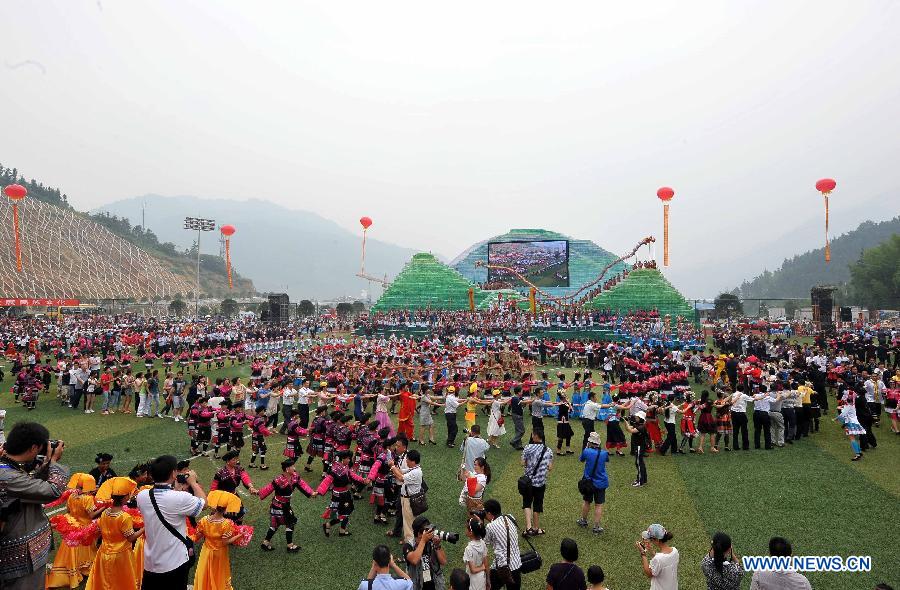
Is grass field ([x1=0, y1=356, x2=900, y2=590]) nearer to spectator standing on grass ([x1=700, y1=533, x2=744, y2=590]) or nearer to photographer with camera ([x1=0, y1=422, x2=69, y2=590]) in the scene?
spectator standing on grass ([x1=700, y1=533, x2=744, y2=590])

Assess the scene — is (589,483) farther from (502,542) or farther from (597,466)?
(502,542)

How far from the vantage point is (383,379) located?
1669 centimetres

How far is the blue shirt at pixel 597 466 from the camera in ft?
25.6

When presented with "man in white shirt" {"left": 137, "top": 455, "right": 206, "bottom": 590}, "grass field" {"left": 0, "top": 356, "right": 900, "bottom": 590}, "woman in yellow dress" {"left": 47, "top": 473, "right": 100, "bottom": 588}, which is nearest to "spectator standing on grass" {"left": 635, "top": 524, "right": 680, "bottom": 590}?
"grass field" {"left": 0, "top": 356, "right": 900, "bottom": 590}

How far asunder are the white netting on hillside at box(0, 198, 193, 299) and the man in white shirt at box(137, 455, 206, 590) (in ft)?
307

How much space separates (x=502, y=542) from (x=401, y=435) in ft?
13.3

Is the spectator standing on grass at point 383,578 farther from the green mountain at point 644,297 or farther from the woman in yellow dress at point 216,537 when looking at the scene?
the green mountain at point 644,297

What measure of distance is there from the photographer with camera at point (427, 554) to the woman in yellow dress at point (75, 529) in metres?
Result: 3.38

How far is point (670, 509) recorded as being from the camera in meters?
8.85

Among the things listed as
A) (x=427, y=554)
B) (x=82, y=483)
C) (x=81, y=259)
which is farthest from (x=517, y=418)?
(x=81, y=259)

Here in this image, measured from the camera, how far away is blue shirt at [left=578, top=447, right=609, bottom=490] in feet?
25.6

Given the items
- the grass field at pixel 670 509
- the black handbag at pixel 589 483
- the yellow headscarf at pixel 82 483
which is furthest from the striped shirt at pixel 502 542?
the yellow headscarf at pixel 82 483

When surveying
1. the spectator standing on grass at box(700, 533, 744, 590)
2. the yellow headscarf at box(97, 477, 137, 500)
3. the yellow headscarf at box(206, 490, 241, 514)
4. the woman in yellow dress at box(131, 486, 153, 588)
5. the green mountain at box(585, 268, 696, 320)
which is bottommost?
the woman in yellow dress at box(131, 486, 153, 588)

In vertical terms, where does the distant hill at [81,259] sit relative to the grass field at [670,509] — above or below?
above
